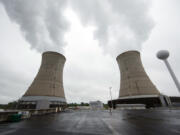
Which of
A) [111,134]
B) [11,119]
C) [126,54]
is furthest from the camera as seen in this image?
[126,54]

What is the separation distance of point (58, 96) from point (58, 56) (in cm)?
1341

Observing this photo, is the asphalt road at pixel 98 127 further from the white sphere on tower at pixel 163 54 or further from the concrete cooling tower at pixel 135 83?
the concrete cooling tower at pixel 135 83

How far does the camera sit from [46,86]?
29891mm

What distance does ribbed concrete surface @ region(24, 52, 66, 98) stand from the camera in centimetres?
2973

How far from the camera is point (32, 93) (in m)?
30.1

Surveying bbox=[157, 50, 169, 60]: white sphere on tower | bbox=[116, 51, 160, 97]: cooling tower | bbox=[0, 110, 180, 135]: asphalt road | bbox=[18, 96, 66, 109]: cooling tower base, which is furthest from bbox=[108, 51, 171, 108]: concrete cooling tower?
bbox=[0, 110, 180, 135]: asphalt road

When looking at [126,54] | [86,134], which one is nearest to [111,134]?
[86,134]

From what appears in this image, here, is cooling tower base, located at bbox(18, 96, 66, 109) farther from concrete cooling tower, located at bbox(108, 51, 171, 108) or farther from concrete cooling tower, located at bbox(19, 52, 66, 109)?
concrete cooling tower, located at bbox(108, 51, 171, 108)

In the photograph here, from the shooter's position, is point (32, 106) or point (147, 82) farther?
point (147, 82)

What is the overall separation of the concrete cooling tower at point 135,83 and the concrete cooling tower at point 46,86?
904 inches

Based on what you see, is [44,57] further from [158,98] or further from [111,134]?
[158,98]

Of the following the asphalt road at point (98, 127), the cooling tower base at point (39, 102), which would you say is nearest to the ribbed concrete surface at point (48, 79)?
the cooling tower base at point (39, 102)

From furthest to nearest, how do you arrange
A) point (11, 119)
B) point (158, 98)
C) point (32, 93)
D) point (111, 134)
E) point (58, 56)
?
point (158, 98)
point (58, 56)
point (32, 93)
point (11, 119)
point (111, 134)

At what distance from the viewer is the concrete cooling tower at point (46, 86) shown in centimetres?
2977
